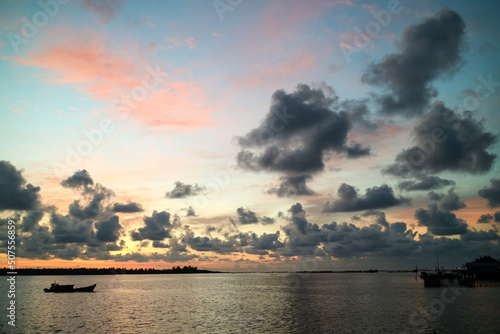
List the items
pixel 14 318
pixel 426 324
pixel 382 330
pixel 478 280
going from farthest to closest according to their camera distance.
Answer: pixel 478 280 < pixel 14 318 < pixel 426 324 < pixel 382 330

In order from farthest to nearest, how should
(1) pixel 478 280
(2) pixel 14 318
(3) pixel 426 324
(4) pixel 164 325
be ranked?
(1) pixel 478 280 → (2) pixel 14 318 → (4) pixel 164 325 → (3) pixel 426 324

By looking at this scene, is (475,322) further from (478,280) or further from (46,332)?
(478,280)

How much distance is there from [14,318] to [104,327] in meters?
28.0

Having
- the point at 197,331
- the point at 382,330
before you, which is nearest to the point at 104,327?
the point at 197,331

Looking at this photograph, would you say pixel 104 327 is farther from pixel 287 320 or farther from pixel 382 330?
pixel 382 330

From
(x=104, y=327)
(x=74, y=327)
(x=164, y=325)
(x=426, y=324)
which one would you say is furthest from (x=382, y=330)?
(x=74, y=327)

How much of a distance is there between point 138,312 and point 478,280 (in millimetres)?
173421

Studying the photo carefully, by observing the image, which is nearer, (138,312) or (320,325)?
(320,325)

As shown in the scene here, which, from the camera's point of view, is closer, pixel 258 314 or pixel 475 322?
pixel 475 322

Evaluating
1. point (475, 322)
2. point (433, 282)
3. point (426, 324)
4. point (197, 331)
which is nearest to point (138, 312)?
point (197, 331)

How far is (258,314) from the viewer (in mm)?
79500

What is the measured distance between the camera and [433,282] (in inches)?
6348

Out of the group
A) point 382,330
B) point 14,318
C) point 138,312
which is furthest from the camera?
point 138,312

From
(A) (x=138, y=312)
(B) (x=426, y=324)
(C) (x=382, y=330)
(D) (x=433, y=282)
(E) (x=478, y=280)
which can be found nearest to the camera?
(C) (x=382, y=330)
